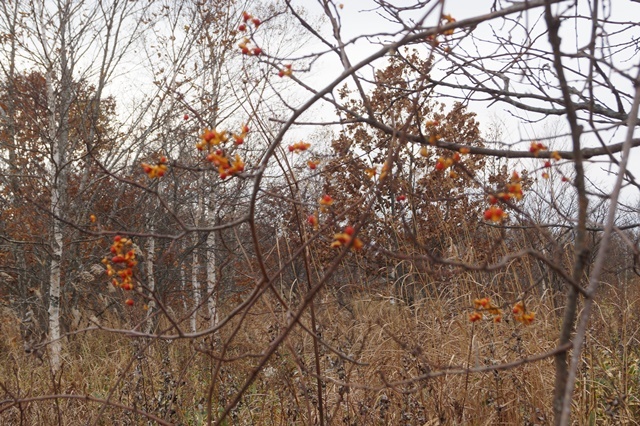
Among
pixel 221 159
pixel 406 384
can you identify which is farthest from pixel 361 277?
pixel 221 159

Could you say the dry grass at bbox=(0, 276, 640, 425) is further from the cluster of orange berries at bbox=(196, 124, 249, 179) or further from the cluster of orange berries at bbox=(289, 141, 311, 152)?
the cluster of orange berries at bbox=(196, 124, 249, 179)

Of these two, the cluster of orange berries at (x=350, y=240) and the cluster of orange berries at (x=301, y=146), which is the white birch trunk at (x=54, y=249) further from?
the cluster of orange berries at (x=350, y=240)

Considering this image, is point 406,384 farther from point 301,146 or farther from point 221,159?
point 221,159

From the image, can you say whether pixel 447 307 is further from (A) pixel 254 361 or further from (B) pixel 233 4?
(B) pixel 233 4

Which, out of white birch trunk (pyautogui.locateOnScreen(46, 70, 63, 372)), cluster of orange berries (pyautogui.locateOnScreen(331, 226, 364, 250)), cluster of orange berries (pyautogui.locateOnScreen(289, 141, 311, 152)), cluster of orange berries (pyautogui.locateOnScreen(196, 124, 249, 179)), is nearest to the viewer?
cluster of orange berries (pyautogui.locateOnScreen(331, 226, 364, 250))

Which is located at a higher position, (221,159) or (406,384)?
(221,159)

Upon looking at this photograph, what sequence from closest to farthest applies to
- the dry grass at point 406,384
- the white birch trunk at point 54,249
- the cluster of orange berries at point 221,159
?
the cluster of orange berries at point 221,159
the dry grass at point 406,384
the white birch trunk at point 54,249

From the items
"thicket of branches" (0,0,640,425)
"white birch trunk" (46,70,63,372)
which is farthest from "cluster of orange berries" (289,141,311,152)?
"white birch trunk" (46,70,63,372)

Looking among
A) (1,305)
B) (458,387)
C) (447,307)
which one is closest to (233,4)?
(1,305)

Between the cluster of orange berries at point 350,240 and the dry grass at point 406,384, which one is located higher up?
the cluster of orange berries at point 350,240

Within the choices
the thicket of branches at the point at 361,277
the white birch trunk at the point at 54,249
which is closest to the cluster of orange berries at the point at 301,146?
the thicket of branches at the point at 361,277

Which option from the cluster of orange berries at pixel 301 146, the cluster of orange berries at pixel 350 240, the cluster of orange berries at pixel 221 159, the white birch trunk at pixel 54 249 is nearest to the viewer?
the cluster of orange berries at pixel 350 240

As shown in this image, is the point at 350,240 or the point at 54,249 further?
the point at 54,249

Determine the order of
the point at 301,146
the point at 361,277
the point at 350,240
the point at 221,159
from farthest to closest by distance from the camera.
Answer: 1. the point at 361,277
2. the point at 301,146
3. the point at 221,159
4. the point at 350,240
